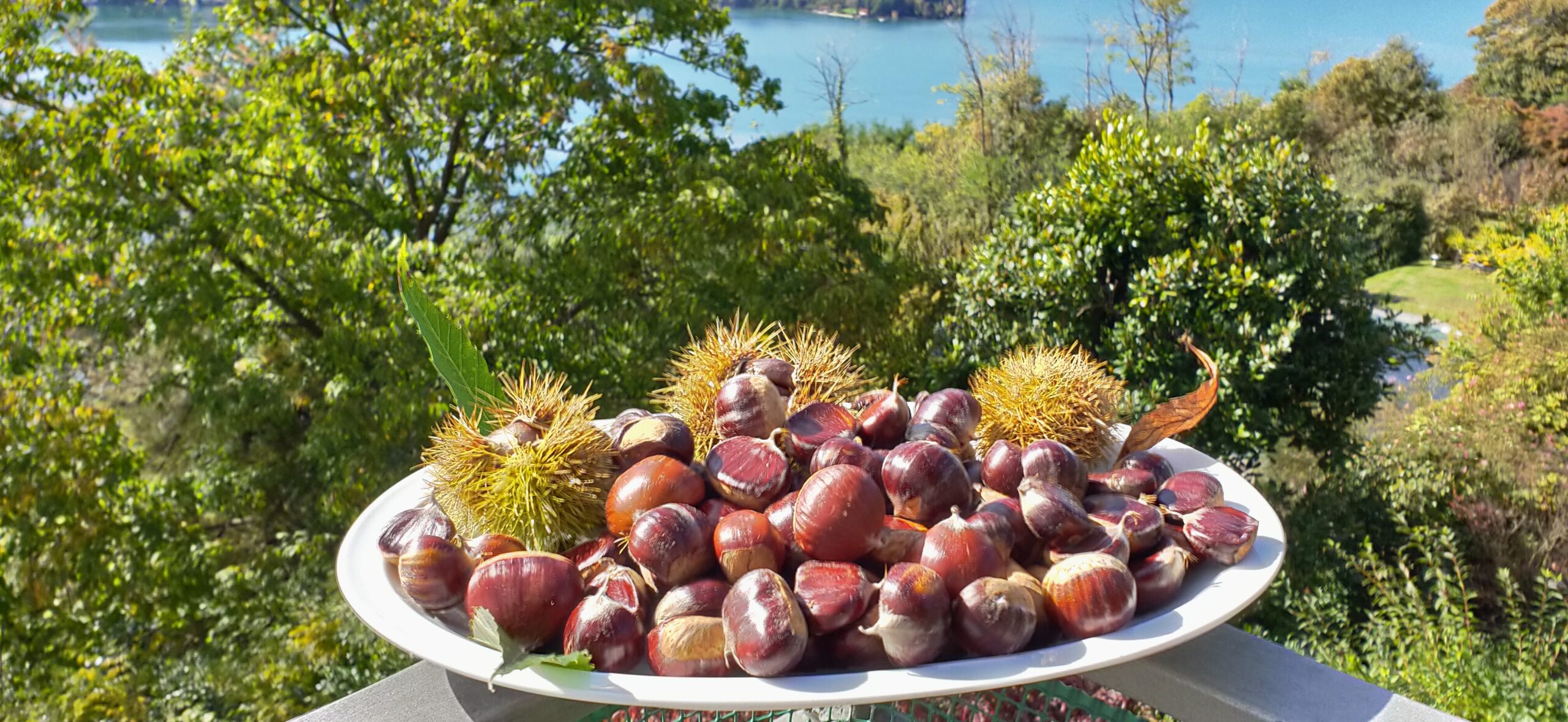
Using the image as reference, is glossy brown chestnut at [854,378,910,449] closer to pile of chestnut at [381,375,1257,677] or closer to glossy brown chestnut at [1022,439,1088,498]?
pile of chestnut at [381,375,1257,677]

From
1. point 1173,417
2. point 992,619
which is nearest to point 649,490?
point 992,619

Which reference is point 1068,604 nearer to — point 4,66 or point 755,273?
point 755,273

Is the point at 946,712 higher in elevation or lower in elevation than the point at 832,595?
lower

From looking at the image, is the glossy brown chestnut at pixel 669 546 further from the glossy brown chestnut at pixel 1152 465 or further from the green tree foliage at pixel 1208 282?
the green tree foliage at pixel 1208 282

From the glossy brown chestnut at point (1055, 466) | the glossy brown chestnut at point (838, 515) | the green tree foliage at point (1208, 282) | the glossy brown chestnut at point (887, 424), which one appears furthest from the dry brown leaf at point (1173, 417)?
the green tree foliage at point (1208, 282)

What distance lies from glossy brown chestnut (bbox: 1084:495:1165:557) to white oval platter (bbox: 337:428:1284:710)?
0.05m

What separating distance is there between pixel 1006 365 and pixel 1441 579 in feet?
8.00

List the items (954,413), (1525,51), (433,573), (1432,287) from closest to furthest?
(433,573) < (954,413) < (1432,287) < (1525,51)

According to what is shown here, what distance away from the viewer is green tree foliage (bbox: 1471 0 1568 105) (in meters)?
12.1

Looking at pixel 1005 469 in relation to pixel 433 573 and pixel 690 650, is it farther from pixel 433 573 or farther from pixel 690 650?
pixel 433 573

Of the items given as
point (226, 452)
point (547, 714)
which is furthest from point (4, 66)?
point (547, 714)

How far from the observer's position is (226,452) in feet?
15.2

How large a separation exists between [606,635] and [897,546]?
0.83ft

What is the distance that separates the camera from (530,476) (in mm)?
876
